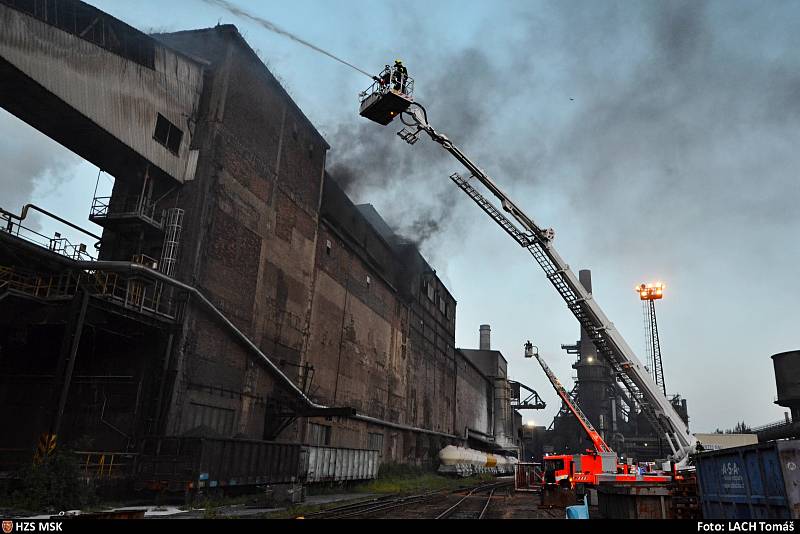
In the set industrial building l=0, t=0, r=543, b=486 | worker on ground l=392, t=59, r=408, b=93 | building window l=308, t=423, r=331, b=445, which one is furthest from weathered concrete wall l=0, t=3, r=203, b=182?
building window l=308, t=423, r=331, b=445

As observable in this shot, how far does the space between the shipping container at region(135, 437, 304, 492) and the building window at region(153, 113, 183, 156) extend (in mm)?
11176

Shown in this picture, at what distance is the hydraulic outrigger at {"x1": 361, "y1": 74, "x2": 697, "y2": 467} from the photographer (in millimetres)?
19312

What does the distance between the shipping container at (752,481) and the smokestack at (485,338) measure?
214ft

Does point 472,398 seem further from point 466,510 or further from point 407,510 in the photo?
point 407,510

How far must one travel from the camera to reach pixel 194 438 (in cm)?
1645

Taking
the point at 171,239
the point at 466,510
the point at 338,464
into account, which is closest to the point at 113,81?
the point at 171,239

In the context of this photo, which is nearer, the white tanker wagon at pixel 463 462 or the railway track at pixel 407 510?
the railway track at pixel 407 510

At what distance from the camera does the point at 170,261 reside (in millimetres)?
19734

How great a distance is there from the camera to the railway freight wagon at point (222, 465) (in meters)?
16.0

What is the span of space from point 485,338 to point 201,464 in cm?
6258

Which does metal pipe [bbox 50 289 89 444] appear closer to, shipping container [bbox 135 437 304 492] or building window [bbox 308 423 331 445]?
shipping container [bbox 135 437 304 492]

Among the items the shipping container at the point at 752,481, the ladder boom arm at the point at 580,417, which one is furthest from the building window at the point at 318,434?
the shipping container at the point at 752,481

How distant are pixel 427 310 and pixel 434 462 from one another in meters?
12.9

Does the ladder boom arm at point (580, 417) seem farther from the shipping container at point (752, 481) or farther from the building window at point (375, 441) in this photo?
the shipping container at point (752, 481)
